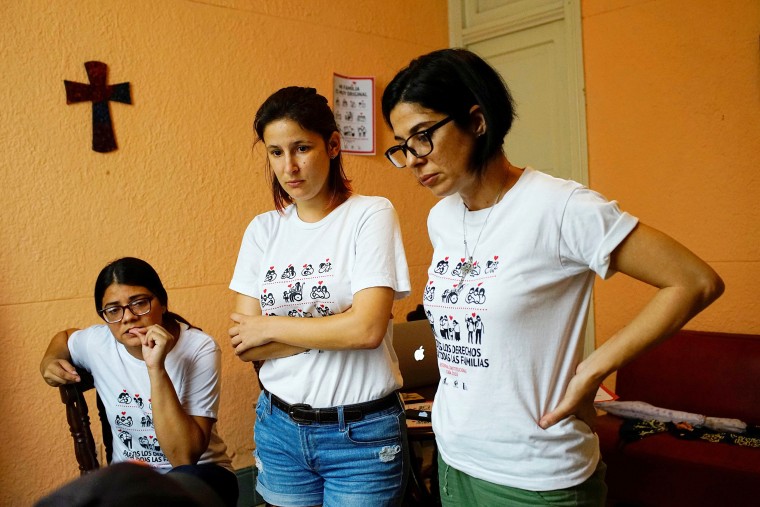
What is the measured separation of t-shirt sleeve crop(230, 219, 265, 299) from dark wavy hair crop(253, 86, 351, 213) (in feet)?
0.72

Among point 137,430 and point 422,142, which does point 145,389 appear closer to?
point 137,430

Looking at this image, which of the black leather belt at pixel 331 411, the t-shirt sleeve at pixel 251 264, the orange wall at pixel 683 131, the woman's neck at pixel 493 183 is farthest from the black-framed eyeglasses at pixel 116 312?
the orange wall at pixel 683 131

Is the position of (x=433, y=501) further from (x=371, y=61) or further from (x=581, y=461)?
(x=371, y=61)

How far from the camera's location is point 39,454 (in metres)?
2.64

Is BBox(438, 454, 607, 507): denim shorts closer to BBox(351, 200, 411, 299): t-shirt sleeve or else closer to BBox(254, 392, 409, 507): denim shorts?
BBox(254, 392, 409, 507): denim shorts

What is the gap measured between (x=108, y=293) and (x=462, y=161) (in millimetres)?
1241

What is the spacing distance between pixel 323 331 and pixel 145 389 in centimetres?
78

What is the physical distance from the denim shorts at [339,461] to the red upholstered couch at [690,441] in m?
1.57

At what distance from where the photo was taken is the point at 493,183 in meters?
1.28

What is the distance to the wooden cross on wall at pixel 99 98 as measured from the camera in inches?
108

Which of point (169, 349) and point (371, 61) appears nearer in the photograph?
point (169, 349)

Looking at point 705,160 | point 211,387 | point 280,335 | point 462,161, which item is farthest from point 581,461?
point 705,160

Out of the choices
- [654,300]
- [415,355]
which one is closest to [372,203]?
[654,300]

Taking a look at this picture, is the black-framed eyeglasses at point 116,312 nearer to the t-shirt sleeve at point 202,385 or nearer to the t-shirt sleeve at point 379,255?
the t-shirt sleeve at point 202,385
